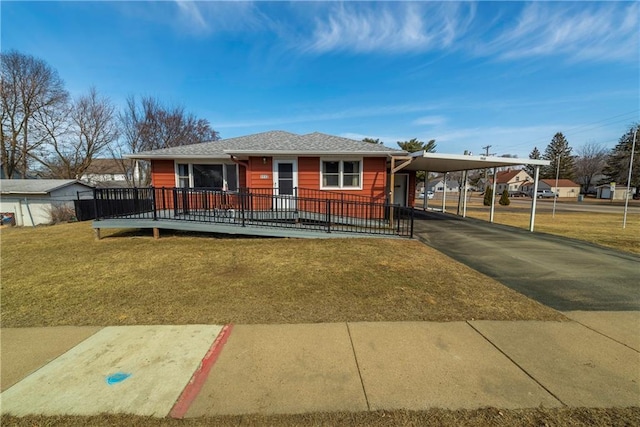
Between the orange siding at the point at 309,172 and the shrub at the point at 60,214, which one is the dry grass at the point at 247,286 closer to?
the orange siding at the point at 309,172

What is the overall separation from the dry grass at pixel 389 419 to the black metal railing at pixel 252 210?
6.15 meters

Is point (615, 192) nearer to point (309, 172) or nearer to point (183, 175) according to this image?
point (309, 172)

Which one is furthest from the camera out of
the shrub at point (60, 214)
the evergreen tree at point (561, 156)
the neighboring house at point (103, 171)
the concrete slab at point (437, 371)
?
the evergreen tree at point (561, 156)

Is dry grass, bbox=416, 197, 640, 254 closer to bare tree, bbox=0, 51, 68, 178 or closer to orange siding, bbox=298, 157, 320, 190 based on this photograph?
orange siding, bbox=298, 157, 320, 190

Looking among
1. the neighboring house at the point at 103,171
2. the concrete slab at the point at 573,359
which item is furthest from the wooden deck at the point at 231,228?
the neighboring house at the point at 103,171

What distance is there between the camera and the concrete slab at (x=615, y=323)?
10.4ft

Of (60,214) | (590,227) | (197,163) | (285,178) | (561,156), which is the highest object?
A: (561,156)

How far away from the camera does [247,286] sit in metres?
4.66

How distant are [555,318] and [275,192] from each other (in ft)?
29.3

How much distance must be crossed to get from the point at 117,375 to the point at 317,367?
183 centimetres

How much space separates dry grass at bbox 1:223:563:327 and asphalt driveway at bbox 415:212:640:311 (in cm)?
61


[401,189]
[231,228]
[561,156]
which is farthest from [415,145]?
[561,156]

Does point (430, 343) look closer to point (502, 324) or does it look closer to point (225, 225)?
point (502, 324)

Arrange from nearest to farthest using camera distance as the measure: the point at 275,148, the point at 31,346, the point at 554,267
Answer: the point at 31,346 < the point at 554,267 < the point at 275,148
